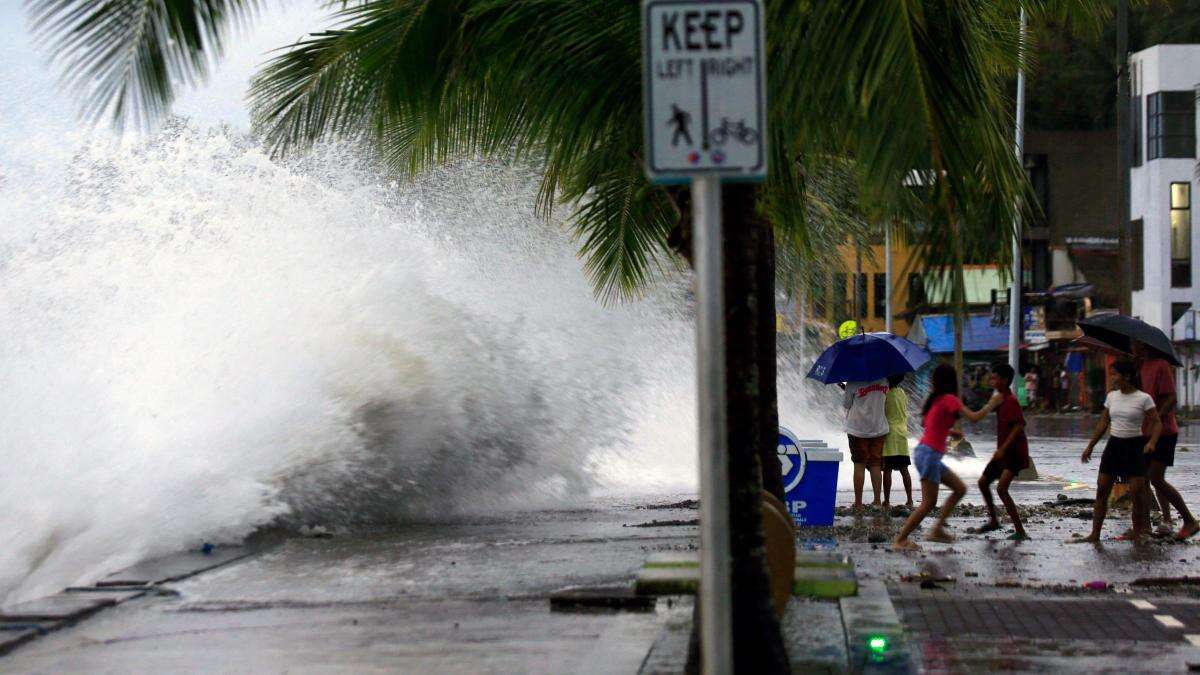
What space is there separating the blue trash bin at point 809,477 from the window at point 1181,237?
4458 cm

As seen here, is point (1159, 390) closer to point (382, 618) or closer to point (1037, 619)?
point (1037, 619)

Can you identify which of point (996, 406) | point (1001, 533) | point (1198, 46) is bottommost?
point (1001, 533)

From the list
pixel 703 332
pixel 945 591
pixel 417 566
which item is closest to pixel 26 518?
pixel 417 566

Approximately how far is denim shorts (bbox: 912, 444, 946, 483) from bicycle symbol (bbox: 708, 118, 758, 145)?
25.6ft

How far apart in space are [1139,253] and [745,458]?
171 ft

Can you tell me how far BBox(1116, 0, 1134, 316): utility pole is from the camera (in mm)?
23453

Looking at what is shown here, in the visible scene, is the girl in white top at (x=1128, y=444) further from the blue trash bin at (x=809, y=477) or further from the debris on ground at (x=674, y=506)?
the debris on ground at (x=674, y=506)

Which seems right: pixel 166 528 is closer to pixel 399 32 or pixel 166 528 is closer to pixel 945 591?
pixel 399 32

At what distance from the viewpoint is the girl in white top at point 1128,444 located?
40.2 feet

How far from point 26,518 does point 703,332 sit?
297 inches

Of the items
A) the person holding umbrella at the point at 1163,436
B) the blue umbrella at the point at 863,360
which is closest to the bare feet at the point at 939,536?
the person holding umbrella at the point at 1163,436

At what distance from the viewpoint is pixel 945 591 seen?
949 centimetres

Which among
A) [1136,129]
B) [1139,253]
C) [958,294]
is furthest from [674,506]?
[1136,129]

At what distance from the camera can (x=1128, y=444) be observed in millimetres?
12352
